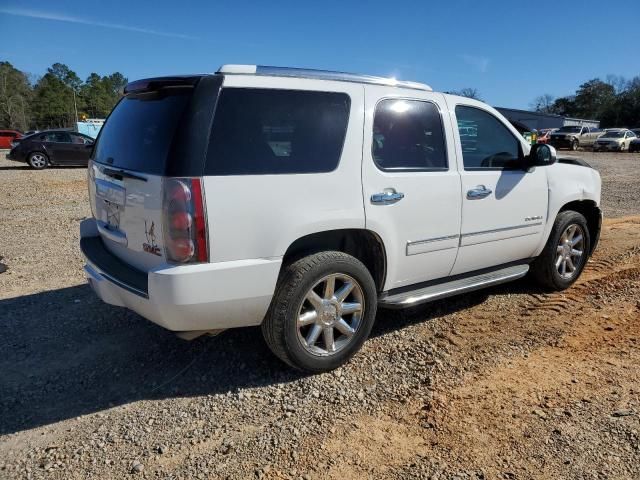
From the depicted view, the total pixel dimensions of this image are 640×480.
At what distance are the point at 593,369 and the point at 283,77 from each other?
289 centimetres

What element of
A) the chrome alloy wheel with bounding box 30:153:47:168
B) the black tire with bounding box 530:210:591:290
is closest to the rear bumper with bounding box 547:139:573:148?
the chrome alloy wheel with bounding box 30:153:47:168

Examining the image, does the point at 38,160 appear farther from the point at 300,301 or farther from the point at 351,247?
the point at 300,301

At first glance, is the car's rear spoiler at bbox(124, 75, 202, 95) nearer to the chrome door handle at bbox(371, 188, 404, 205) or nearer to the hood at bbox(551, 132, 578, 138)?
the chrome door handle at bbox(371, 188, 404, 205)

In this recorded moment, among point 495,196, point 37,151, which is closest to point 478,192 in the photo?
point 495,196

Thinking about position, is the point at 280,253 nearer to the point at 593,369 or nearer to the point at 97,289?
the point at 97,289

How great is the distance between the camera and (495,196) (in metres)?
4.16

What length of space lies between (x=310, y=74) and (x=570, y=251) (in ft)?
11.0

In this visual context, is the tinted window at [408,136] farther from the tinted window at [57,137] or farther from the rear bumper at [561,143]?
the rear bumper at [561,143]

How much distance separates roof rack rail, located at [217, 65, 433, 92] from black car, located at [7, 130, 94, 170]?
59.4ft

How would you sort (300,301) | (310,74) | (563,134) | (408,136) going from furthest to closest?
(563,134), (408,136), (310,74), (300,301)

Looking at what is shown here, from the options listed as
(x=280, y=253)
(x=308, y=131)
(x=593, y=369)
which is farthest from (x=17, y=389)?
(x=593, y=369)

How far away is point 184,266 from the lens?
2.80 metres

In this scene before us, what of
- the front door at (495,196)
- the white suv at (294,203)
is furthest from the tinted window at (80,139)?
the front door at (495,196)

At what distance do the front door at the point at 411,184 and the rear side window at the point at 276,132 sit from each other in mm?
282
